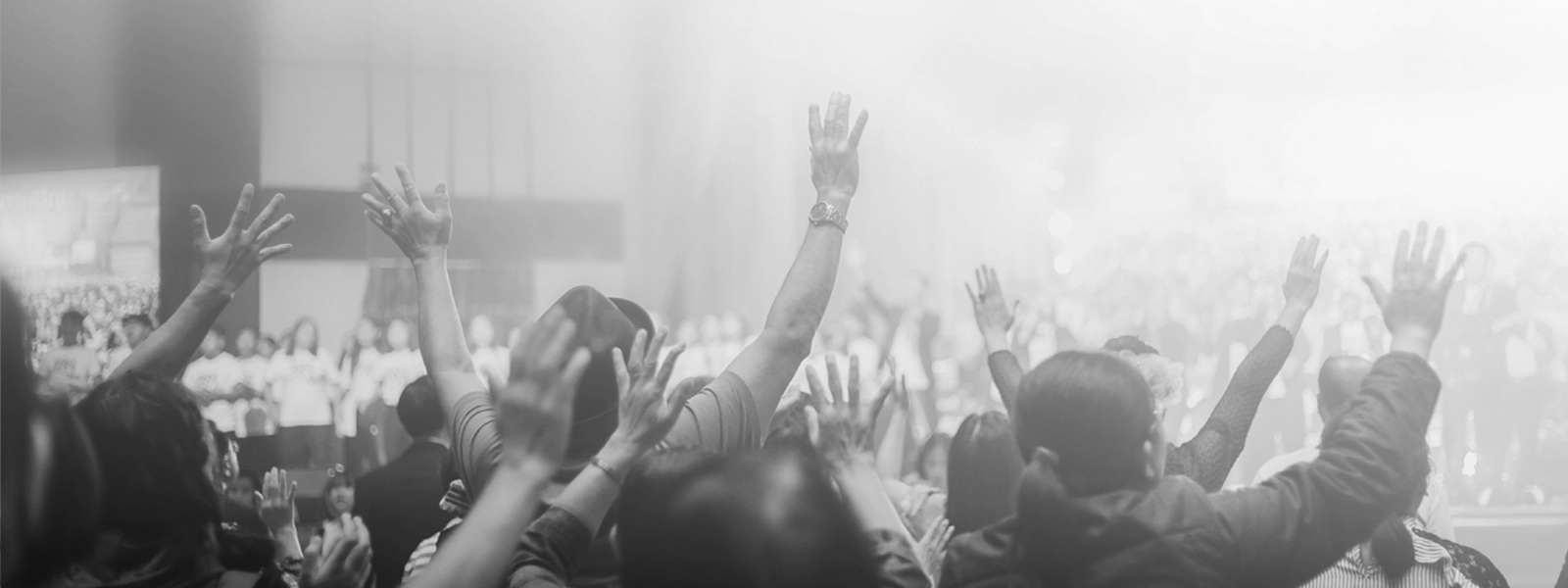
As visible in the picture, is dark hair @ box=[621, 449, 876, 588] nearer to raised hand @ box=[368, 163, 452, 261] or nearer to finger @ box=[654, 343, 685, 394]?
finger @ box=[654, 343, 685, 394]

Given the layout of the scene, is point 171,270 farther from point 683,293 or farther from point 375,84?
point 683,293

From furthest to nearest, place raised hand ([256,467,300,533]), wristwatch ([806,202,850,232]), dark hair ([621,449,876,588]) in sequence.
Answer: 1. raised hand ([256,467,300,533])
2. wristwatch ([806,202,850,232])
3. dark hair ([621,449,876,588])

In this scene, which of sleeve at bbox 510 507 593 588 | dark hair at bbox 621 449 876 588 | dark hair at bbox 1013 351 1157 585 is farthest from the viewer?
dark hair at bbox 1013 351 1157 585

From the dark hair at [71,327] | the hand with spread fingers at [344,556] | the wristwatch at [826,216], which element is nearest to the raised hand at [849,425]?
the wristwatch at [826,216]

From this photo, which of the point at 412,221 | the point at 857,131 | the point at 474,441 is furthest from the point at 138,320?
the point at 857,131

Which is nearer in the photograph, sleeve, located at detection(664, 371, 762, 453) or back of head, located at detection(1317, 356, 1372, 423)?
sleeve, located at detection(664, 371, 762, 453)

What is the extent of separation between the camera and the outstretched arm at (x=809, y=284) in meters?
1.95

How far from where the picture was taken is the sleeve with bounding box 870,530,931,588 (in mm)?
1453

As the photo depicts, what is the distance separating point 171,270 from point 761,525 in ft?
8.40

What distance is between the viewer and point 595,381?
73.2 inches

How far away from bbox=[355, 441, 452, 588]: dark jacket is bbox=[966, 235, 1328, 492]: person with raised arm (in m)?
1.24

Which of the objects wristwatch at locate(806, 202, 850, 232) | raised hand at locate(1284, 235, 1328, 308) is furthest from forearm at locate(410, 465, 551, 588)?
raised hand at locate(1284, 235, 1328, 308)

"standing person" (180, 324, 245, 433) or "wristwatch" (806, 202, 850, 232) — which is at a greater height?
"wristwatch" (806, 202, 850, 232)

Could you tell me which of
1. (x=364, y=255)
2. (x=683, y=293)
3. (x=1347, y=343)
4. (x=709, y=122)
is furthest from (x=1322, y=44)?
(x=364, y=255)
